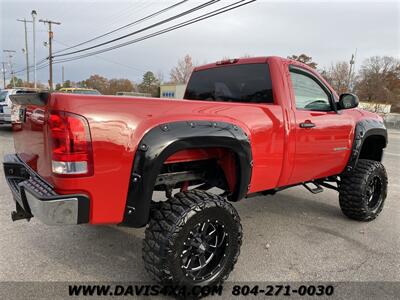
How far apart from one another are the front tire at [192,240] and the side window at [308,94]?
61.2 inches

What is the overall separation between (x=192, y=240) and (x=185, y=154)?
2.31 ft

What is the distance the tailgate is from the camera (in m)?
2.17

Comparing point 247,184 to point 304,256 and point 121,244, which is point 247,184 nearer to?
point 304,256

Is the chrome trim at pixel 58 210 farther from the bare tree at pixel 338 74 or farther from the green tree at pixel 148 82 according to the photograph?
the green tree at pixel 148 82

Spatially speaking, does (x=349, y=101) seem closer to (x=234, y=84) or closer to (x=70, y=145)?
(x=234, y=84)

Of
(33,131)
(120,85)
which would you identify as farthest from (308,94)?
(120,85)

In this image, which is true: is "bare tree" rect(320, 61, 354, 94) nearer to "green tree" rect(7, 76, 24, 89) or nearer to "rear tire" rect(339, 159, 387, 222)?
"rear tire" rect(339, 159, 387, 222)

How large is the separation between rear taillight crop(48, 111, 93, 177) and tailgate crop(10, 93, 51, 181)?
20 cm

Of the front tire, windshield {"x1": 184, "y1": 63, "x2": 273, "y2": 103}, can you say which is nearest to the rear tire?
Result: windshield {"x1": 184, "y1": 63, "x2": 273, "y2": 103}

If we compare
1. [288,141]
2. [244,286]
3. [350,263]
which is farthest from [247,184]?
[350,263]

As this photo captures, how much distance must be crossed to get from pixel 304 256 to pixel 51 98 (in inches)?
108

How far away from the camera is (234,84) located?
360cm

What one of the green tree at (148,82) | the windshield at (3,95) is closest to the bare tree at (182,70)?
the green tree at (148,82)

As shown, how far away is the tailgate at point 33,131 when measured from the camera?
2.17 meters
